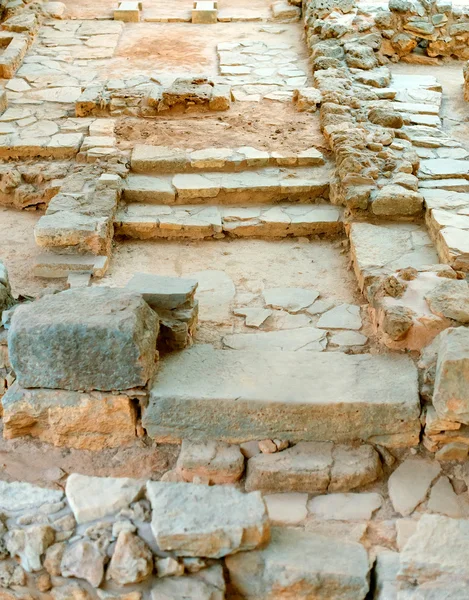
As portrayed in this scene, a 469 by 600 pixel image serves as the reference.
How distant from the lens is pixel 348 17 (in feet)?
31.1

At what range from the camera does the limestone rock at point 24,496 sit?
3.53m

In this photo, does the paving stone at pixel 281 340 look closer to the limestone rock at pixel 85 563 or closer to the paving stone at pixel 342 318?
the paving stone at pixel 342 318

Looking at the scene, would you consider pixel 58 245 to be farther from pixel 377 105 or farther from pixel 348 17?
pixel 348 17

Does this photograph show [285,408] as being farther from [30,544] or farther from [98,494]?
[30,544]

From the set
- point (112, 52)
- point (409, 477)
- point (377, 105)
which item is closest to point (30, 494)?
point (409, 477)

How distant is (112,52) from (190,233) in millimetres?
4553

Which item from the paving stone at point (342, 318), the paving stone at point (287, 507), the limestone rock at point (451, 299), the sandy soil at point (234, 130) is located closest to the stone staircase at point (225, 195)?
the sandy soil at point (234, 130)

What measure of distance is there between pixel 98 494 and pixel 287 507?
36.0 inches

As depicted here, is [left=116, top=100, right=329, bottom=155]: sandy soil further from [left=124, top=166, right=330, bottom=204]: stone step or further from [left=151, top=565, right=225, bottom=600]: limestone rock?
[left=151, top=565, right=225, bottom=600]: limestone rock

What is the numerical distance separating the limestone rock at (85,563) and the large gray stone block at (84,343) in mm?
869

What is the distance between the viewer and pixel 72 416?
392cm

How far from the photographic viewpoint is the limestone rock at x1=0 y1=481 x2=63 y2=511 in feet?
11.6

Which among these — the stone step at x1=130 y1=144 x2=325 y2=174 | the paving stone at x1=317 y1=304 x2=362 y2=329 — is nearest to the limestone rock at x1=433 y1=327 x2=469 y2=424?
the paving stone at x1=317 y1=304 x2=362 y2=329

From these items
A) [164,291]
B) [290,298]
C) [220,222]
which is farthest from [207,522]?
[220,222]
